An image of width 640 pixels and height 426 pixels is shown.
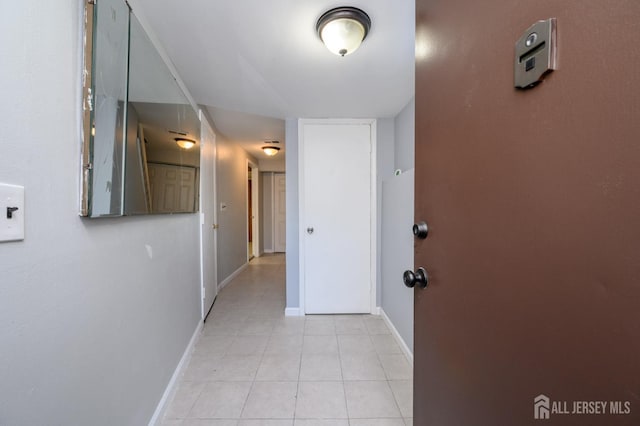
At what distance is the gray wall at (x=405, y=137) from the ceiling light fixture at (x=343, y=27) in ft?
3.41

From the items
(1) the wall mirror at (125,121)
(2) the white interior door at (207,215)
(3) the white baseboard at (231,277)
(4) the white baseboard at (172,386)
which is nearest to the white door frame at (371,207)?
(2) the white interior door at (207,215)

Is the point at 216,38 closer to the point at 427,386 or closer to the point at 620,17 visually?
the point at 620,17

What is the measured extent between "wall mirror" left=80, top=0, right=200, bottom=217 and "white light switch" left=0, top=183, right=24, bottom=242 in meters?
0.20

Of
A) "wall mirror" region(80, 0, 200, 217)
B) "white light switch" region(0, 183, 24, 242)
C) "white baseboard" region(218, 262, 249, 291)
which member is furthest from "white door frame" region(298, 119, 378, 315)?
"white light switch" region(0, 183, 24, 242)

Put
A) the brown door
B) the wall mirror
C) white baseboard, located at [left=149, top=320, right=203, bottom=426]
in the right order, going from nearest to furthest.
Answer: the brown door < the wall mirror < white baseboard, located at [left=149, top=320, right=203, bottom=426]

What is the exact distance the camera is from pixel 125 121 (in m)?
0.99

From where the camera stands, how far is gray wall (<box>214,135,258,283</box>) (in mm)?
3402

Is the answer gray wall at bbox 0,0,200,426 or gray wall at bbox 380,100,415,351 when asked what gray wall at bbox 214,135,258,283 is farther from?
gray wall at bbox 0,0,200,426

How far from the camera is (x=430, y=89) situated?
0.80 metres

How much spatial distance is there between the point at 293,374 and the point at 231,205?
112 inches

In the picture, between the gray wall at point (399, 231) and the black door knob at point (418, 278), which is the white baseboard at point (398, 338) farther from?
the black door knob at point (418, 278)

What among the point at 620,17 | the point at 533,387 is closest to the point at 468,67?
the point at 620,17

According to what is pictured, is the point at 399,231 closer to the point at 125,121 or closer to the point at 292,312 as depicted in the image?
the point at 292,312

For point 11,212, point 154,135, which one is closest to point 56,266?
point 11,212
